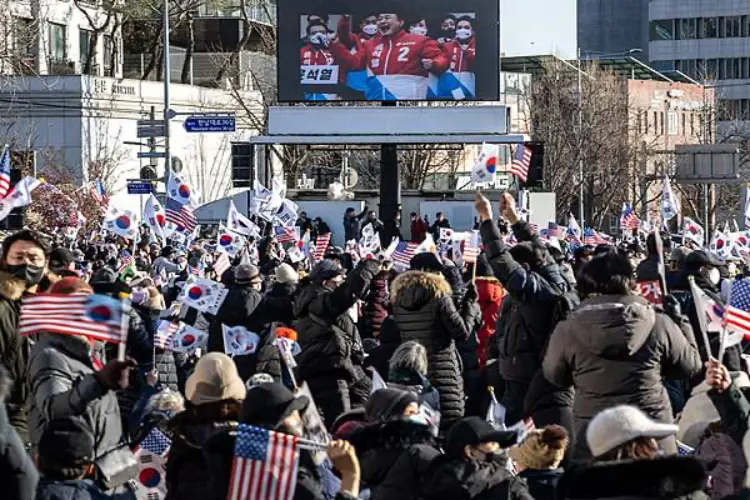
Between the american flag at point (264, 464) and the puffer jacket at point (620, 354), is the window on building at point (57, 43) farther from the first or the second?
the american flag at point (264, 464)

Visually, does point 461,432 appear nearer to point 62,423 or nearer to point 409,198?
point 62,423

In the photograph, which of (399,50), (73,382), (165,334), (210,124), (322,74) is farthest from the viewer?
(322,74)

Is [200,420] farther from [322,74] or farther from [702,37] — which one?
[702,37]

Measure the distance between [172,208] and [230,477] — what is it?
22.0 m

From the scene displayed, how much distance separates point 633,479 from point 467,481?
1.30 m

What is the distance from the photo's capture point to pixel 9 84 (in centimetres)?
5188

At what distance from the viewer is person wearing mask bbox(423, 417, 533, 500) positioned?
757 cm

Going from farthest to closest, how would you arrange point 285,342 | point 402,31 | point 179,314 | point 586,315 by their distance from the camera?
point 402,31
point 179,314
point 285,342
point 586,315

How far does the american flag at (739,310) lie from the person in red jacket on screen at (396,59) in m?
37.8

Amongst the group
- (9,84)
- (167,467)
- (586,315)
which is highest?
(9,84)

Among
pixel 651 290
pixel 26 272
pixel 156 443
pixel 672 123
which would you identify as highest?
pixel 672 123

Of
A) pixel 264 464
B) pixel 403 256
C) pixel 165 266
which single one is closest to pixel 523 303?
pixel 264 464

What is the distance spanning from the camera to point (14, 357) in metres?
9.34

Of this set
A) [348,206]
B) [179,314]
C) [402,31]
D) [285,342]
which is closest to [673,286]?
[285,342]
